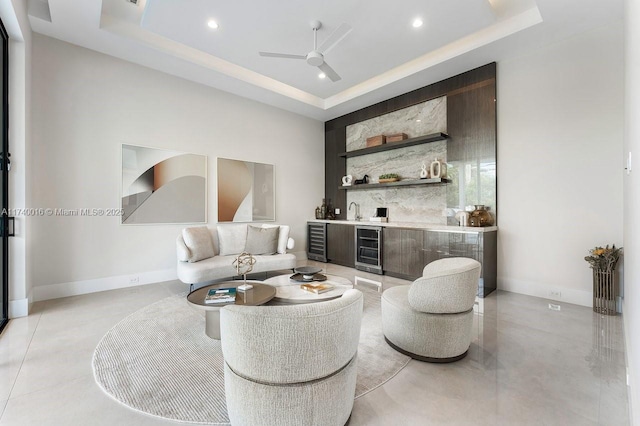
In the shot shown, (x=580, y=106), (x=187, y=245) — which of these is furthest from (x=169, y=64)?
(x=580, y=106)

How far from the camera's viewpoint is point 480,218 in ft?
13.8

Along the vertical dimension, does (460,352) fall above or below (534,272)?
below

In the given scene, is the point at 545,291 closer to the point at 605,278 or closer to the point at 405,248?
the point at 605,278

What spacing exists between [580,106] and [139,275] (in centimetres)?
654

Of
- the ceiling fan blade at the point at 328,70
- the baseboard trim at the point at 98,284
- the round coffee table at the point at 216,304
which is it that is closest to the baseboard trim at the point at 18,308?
the baseboard trim at the point at 98,284

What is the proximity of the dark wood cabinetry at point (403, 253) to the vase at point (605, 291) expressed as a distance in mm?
1950

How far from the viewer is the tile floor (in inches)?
63.4

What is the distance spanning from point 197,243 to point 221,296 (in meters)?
1.90

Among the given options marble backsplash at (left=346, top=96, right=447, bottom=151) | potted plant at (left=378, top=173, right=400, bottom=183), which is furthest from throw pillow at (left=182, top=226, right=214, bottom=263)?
marble backsplash at (left=346, top=96, right=447, bottom=151)

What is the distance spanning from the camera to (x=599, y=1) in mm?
2977

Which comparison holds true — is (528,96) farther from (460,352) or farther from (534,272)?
(460,352)

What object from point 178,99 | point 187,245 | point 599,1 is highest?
point 599,1

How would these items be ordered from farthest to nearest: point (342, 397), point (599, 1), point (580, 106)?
point (580, 106) < point (599, 1) < point (342, 397)

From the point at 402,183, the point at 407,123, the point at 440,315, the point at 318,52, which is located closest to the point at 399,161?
the point at 402,183
